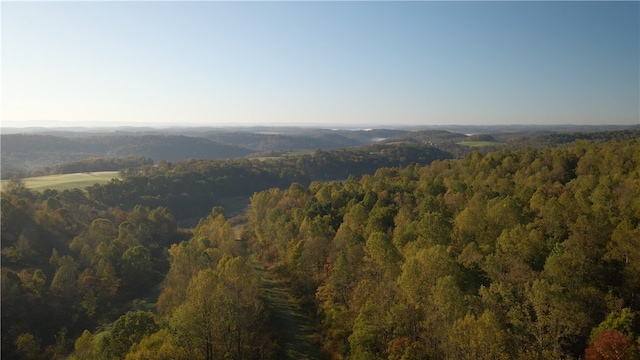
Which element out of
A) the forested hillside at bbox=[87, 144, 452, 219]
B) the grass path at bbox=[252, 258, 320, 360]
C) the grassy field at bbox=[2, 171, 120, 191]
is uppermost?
the grassy field at bbox=[2, 171, 120, 191]

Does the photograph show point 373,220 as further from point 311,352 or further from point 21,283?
point 21,283

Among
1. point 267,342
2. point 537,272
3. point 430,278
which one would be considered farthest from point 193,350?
point 537,272

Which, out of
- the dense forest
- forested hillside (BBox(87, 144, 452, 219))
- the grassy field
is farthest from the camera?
forested hillside (BBox(87, 144, 452, 219))

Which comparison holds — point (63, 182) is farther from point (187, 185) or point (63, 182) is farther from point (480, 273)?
point (480, 273)

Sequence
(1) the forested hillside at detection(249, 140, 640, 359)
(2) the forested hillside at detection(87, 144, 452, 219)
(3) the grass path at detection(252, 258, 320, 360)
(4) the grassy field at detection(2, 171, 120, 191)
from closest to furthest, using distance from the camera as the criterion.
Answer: (1) the forested hillside at detection(249, 140, 640, 359) → (3) the grass path at detection(252, 258, 320, 360) → (4) the grassy field at detection(2, 171, 120, 191) → (2) the forested hillside at detection(87, 144, 452, 219)

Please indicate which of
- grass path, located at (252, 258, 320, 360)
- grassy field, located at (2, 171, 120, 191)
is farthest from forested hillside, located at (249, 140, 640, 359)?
grassy field, located at (2, 171, 120, 191)

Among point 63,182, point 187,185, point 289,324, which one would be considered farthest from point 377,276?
point 63,182

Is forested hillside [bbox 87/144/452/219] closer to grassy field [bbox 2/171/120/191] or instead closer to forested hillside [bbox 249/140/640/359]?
grassy field [bbox 2/171/120/191]
